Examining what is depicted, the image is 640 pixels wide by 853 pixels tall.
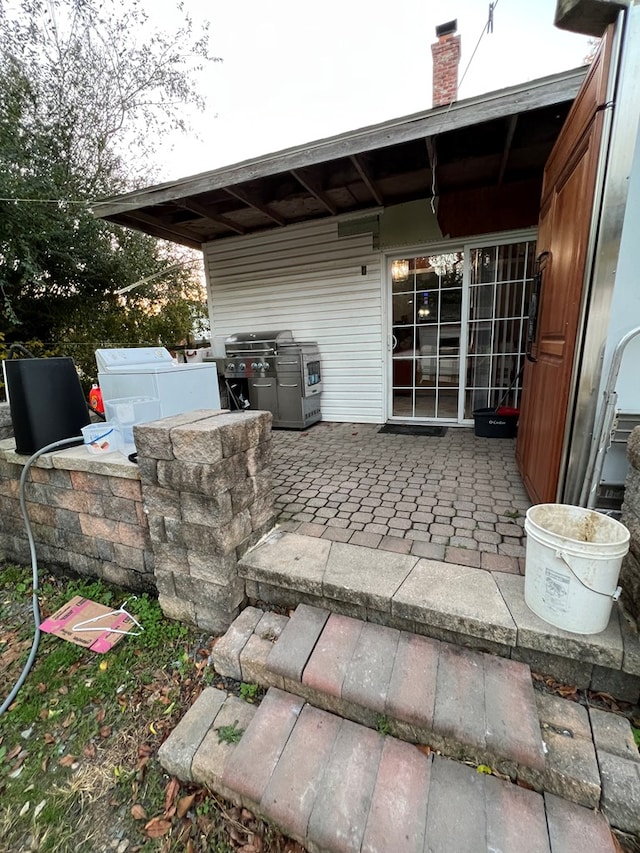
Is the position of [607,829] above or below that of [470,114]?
below

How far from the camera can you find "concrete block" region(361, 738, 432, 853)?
102cm

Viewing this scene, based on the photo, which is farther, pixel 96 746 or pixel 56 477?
pixel 56 477

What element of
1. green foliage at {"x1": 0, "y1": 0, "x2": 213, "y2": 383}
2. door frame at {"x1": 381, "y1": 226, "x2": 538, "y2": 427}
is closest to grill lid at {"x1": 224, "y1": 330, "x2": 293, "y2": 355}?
door frame at {"x1": 381, "y1": 226, "x2": 538, "y2": 427}

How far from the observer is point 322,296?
4.99 metres

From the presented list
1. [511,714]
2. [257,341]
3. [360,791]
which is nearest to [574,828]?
[511,714]

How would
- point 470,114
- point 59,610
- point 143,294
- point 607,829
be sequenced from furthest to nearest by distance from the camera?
1. point 143,294
2. point 470,114
3. point 59,610
4. point 607,829

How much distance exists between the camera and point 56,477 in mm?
2262

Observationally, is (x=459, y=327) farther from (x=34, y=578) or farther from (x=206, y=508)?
(x=34, y=578)

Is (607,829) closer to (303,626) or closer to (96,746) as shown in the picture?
(303,626)

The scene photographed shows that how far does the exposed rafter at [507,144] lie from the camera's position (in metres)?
2.82

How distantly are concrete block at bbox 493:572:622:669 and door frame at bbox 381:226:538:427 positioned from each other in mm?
3439

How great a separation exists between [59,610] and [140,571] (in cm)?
55

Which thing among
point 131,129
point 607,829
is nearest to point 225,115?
point 131,129

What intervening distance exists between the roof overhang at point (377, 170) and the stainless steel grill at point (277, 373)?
160cm
